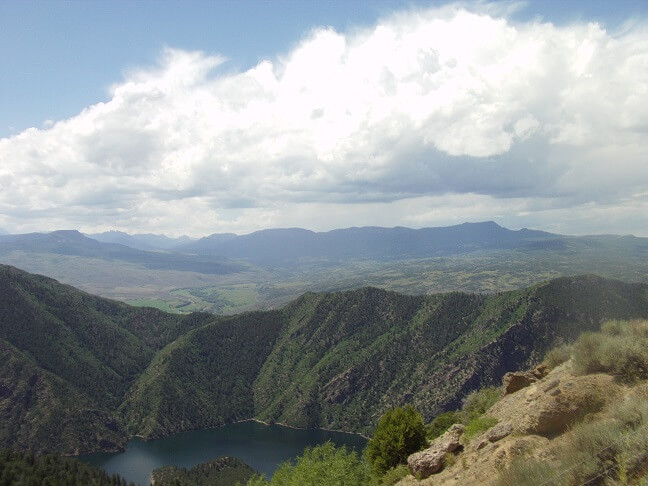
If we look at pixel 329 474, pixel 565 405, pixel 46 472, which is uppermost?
pixel 565 405

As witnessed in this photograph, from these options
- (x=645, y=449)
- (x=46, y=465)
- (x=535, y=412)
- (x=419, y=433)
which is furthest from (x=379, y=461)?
(x=46, y=465)

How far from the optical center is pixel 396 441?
3850cm

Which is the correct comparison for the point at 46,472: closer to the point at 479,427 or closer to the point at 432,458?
the point at 432,458

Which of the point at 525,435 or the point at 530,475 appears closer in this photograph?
the point at 530,475

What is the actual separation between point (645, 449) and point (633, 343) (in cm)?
989

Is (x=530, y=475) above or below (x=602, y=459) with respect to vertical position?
below

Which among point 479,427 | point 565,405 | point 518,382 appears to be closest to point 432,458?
point 479,427

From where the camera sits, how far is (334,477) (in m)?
41.5

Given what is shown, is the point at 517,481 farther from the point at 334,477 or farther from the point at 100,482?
the point at 100,482

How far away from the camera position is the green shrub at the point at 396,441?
3779 centimetres

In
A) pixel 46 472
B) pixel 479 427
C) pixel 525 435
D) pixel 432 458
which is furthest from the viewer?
pixel 46 472

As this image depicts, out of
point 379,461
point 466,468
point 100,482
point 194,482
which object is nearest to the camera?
point 466,468

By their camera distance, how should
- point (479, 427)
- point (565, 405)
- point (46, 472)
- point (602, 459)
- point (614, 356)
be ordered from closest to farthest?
point (602, 459) < point (565, 405) < point (614, 356) < point (479, 427) < point (46, 472)

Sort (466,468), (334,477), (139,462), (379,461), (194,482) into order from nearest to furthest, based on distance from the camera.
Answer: (466,468)
(379,461)
(334,477)
(194,482)
(139,462)
